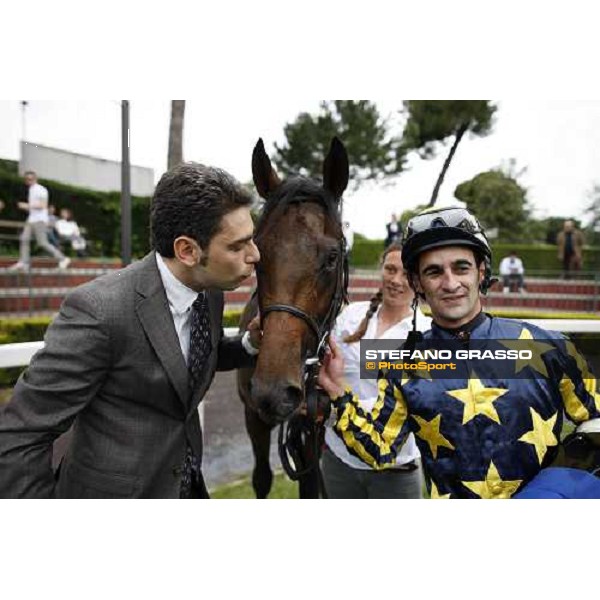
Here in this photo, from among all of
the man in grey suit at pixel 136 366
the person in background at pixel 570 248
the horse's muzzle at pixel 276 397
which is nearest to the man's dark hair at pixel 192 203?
the man in grey suit at pixel 136 366

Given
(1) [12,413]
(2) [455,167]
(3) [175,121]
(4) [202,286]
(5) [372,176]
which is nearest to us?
(1) [12,413]

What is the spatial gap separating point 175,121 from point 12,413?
44.9 inches

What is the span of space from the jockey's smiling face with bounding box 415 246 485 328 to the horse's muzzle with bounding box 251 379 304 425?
51 centimetres

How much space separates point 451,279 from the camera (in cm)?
149

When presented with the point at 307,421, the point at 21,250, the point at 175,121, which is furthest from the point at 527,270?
the point at 21,250

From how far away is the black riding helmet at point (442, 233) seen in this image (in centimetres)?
149

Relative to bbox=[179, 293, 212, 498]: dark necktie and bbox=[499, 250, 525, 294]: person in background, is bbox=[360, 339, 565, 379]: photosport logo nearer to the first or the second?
bbox=[499, 250, 525, 294]: person in background

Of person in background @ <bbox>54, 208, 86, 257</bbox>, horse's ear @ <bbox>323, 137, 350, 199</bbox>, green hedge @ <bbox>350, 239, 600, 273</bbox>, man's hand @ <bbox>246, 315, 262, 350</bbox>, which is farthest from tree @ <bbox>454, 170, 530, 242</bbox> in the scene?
person in background @ <bbox>54, 208, 86, 257</bbox>

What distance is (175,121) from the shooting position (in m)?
1.89

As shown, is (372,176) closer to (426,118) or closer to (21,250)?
(426,118)

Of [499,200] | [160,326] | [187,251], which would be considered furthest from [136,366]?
[499,200]

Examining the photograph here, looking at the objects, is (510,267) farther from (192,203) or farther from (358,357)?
(192,203)

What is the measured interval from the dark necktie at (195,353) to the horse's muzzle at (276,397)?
182mm

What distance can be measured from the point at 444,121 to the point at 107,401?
4.83ft
